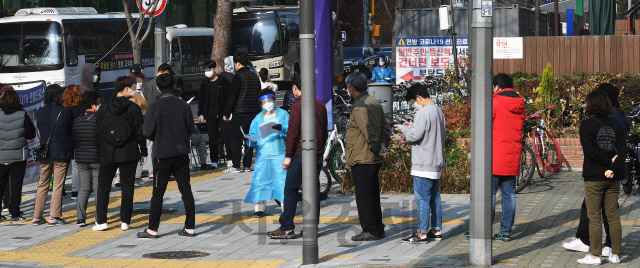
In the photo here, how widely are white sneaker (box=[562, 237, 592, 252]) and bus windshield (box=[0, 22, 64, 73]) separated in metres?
19.3

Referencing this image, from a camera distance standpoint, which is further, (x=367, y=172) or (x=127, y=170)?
(x=127, y=170)

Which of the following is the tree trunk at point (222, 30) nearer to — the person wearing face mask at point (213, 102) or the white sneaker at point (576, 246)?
the person wearing face mask at point (213, 102)

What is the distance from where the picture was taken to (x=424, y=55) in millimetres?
22047

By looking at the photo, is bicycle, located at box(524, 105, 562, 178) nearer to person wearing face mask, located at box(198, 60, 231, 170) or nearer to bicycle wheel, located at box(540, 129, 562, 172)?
bicycle wheel, located at box(540, 129, 562, 172)

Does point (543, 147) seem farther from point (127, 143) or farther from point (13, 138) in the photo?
point (13, 138)

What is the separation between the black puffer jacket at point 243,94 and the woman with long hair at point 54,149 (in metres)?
3.94

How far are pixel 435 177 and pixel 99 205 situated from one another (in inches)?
150

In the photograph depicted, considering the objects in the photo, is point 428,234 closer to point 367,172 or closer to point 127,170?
point 367,172

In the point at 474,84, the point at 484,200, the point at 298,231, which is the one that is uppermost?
the point at 474,84

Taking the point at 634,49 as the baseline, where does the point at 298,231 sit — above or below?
below

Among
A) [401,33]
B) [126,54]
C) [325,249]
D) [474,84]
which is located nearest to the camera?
[474,84]

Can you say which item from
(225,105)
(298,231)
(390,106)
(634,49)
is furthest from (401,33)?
(298,231)

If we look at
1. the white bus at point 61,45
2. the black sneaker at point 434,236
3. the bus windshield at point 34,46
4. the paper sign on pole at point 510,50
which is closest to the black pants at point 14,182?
the black sneaker at point 434,236

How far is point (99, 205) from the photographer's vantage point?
925cm
